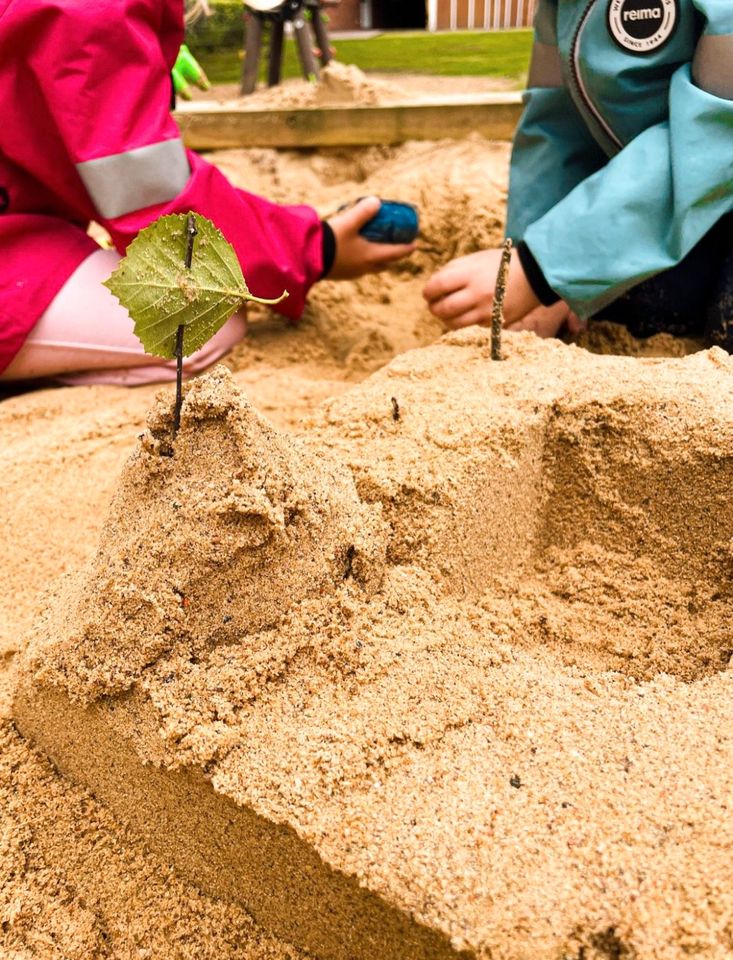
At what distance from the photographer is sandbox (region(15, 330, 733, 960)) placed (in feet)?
2.02

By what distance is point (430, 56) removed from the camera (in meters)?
6.53

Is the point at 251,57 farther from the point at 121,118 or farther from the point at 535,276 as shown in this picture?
the point at 535,276

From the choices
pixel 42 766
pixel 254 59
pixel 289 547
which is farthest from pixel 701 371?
pixel 254 59

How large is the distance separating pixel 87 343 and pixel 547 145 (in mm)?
1207

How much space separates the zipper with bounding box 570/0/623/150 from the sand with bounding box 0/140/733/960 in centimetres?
66

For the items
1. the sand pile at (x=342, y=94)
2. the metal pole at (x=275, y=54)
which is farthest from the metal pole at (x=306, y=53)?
the sand pile at (x=342, y=94)

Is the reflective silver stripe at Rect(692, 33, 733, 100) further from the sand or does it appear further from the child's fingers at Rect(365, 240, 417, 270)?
the child's fingers at Rect(365, 240, 417, 270)

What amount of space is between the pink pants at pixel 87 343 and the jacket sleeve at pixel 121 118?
0.50ft

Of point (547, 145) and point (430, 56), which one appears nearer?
point (547, 145)

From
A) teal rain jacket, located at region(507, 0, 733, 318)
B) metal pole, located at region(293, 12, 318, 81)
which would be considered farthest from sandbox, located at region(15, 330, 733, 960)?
metal pole, located at region(293, 12, 318, 81)

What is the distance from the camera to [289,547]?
0.83 m

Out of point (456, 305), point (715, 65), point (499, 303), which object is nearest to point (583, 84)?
point (715, 65)

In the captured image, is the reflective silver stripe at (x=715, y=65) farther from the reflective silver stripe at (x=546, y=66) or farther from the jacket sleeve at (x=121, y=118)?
the jacket sleeve at (x=121, y=118)

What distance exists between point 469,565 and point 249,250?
3.70 ft
